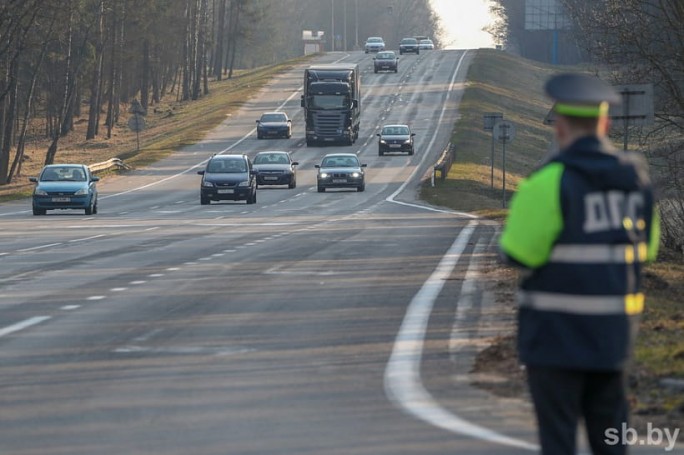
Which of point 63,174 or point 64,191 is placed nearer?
point 64,191

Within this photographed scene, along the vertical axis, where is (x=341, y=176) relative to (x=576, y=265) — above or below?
below

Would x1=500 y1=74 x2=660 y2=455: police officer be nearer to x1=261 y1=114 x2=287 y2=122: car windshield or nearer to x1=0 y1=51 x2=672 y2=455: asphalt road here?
x1=0 y1=51 x2=672 y2=455: asphalt road

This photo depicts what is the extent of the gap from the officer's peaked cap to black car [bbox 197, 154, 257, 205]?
4137cm

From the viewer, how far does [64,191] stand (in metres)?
40.4

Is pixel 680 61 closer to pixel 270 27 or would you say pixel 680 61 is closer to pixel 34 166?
pixel 34 166

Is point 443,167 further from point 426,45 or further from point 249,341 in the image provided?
point 426,45

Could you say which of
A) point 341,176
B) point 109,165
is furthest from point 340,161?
point 109,165

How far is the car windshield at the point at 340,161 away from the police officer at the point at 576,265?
164ft

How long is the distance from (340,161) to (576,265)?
5061 centimetres

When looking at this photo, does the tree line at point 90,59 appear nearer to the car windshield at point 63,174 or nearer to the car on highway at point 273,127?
the car on highway at point 273,127

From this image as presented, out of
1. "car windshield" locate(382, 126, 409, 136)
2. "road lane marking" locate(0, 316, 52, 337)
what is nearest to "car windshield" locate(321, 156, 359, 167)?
"car windshield" locate(382, 126, 409, 136)

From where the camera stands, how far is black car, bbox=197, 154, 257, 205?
4669cm

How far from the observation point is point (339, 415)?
29.7ft

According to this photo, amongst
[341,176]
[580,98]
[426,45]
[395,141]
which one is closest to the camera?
[580,98]
